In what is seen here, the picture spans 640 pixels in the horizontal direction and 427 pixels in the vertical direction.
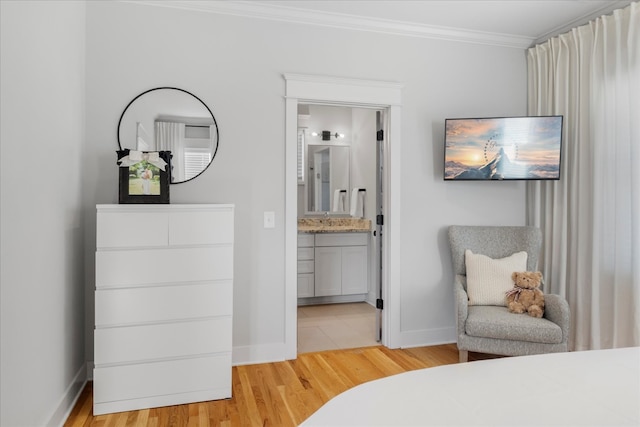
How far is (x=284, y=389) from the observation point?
2594 millimetres

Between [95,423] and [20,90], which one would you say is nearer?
[20,90]

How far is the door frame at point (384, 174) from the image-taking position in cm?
309

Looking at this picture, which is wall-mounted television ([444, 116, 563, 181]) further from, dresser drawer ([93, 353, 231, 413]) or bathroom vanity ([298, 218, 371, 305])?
dresser drawer ([93, 353, 231, 413])

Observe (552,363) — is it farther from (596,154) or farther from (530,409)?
(596,154)

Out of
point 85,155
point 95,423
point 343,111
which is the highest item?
point 343,111

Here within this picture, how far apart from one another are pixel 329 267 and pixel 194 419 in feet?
8.68

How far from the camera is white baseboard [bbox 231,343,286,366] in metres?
2.99

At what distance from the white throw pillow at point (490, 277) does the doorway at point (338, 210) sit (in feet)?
3.44

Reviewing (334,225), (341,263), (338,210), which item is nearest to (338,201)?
(338,210)

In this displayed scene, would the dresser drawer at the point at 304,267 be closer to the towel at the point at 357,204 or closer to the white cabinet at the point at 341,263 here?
the white cabinet at the point at 341,263

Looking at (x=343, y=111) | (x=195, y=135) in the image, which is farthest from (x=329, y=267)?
(x=195, y=135)

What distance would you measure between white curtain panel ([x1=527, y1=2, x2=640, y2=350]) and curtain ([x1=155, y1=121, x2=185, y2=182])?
2969 mm

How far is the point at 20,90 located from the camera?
1.69 meters

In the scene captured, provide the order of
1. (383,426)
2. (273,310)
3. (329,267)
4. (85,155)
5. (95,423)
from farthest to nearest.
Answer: (329,267)
(273,310)
(85,155)
(95,423)
(383,426)
